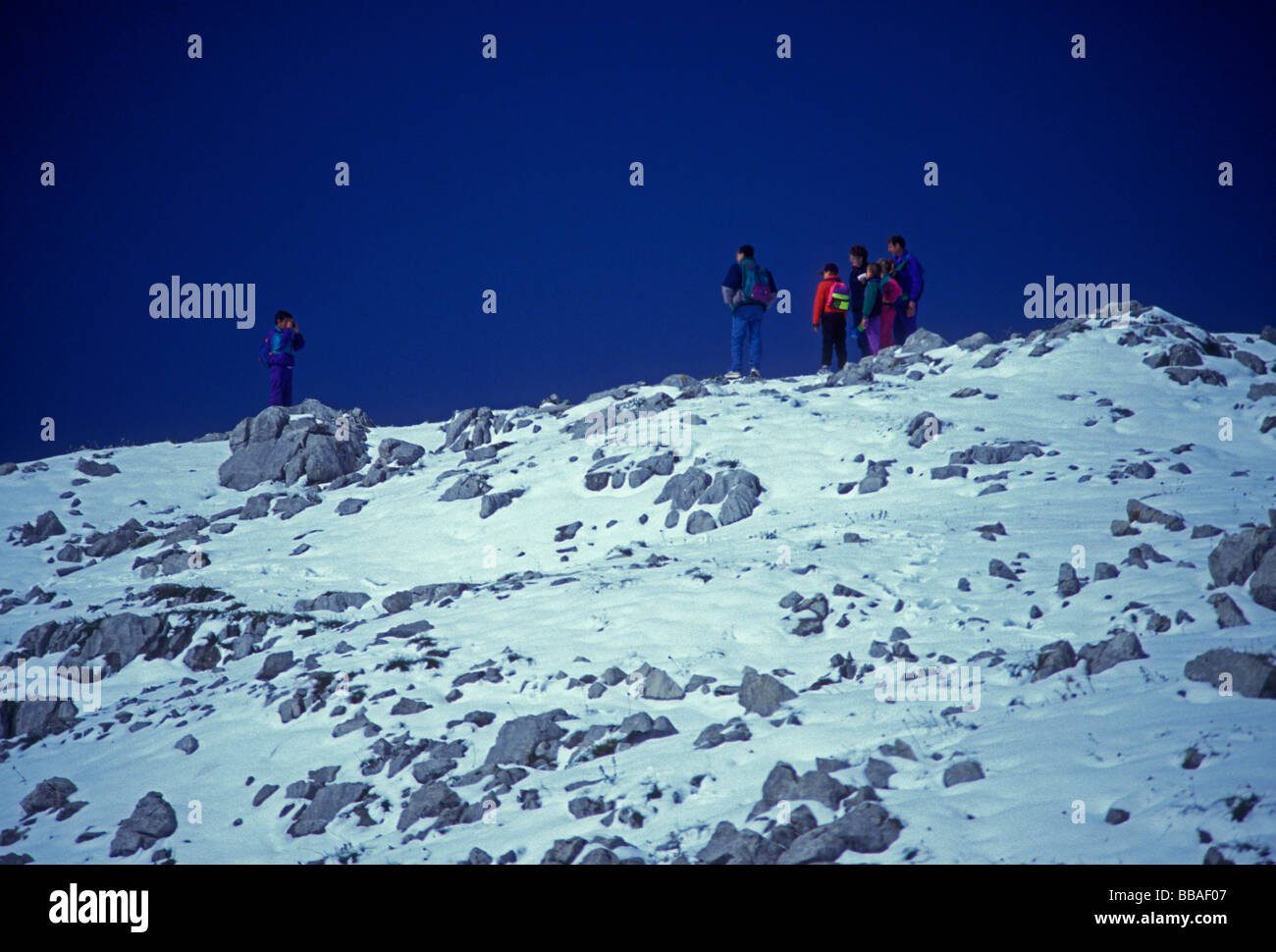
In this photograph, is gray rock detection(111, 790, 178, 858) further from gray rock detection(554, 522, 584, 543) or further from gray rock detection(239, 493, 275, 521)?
gray rock detection(239, 493, 275, 521)

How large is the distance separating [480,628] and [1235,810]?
27.5 ft

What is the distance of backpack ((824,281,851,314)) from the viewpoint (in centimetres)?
2153

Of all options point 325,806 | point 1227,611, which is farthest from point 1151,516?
point 325,806

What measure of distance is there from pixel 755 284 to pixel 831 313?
86.7 inches

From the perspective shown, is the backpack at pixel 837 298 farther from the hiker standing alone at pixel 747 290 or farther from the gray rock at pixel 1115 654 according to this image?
the gray rock at pixel 1115 654

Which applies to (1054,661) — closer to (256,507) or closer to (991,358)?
(991,358)

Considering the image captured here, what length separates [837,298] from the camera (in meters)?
21.6

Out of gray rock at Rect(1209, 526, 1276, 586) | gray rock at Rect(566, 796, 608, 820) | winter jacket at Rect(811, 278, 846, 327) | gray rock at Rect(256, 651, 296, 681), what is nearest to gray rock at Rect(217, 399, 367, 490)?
gray rock at Rect(256, 651, 296, 681)

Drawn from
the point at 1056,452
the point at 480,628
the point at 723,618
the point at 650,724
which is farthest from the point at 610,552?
the point at 1056,452

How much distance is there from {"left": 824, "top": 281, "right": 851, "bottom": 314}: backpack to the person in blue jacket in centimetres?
1285

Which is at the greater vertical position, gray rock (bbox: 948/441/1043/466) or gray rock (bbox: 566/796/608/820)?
gray rock (bbox: 948/441/1043/466)

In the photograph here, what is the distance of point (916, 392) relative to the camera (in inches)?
760

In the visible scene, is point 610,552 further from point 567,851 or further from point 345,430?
point 345,430

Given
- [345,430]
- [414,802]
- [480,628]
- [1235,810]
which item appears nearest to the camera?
[1235,810]
